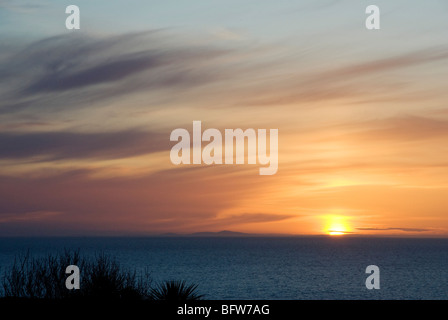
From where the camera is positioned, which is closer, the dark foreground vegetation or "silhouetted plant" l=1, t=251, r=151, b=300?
the dark foreground vegetation

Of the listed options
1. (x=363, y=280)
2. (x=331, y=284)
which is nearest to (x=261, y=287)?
(x=331, y=284)

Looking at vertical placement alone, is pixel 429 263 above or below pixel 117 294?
above

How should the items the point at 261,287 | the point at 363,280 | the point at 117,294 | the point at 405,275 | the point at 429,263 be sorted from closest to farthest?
the point at 117,294, the point at 261,287, the point at 363,280, the point at 405,275, the point at 429,263

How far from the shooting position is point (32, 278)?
19562 mm

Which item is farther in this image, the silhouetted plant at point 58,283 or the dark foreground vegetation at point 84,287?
the silhouetted plant at point 58,283

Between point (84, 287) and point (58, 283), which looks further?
point (58, 283)

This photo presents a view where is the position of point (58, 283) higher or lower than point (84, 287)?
higher
